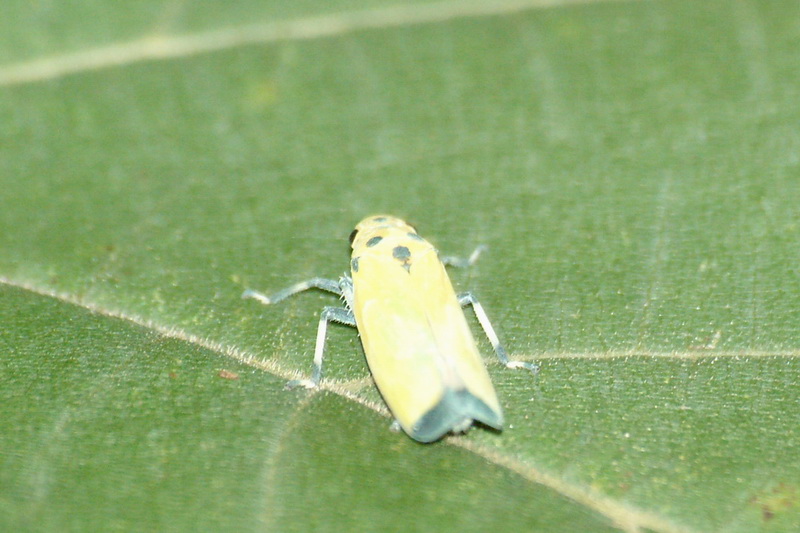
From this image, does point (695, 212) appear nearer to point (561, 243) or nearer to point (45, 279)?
point (561, 243)

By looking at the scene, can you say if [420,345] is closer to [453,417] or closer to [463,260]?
[453,417]

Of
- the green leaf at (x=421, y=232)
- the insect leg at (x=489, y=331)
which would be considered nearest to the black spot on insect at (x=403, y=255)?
the insect leg at (x=489, y=331)

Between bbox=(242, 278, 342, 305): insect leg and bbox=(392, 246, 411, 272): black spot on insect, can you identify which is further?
bbox=(242, 278, 342, 305): insect leg

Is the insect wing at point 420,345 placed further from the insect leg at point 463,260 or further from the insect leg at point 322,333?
the insect leg at point 463,260

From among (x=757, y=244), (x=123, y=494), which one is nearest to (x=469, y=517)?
(x=123, y=494)

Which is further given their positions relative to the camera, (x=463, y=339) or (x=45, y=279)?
(x=45, y=279)

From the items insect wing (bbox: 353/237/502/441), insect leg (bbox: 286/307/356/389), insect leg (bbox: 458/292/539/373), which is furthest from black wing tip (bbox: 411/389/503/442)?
insect leg (bbox: 286/307/356/389)

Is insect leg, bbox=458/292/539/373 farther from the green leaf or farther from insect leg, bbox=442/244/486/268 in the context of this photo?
insect leg, bbox=442/244/486/268
